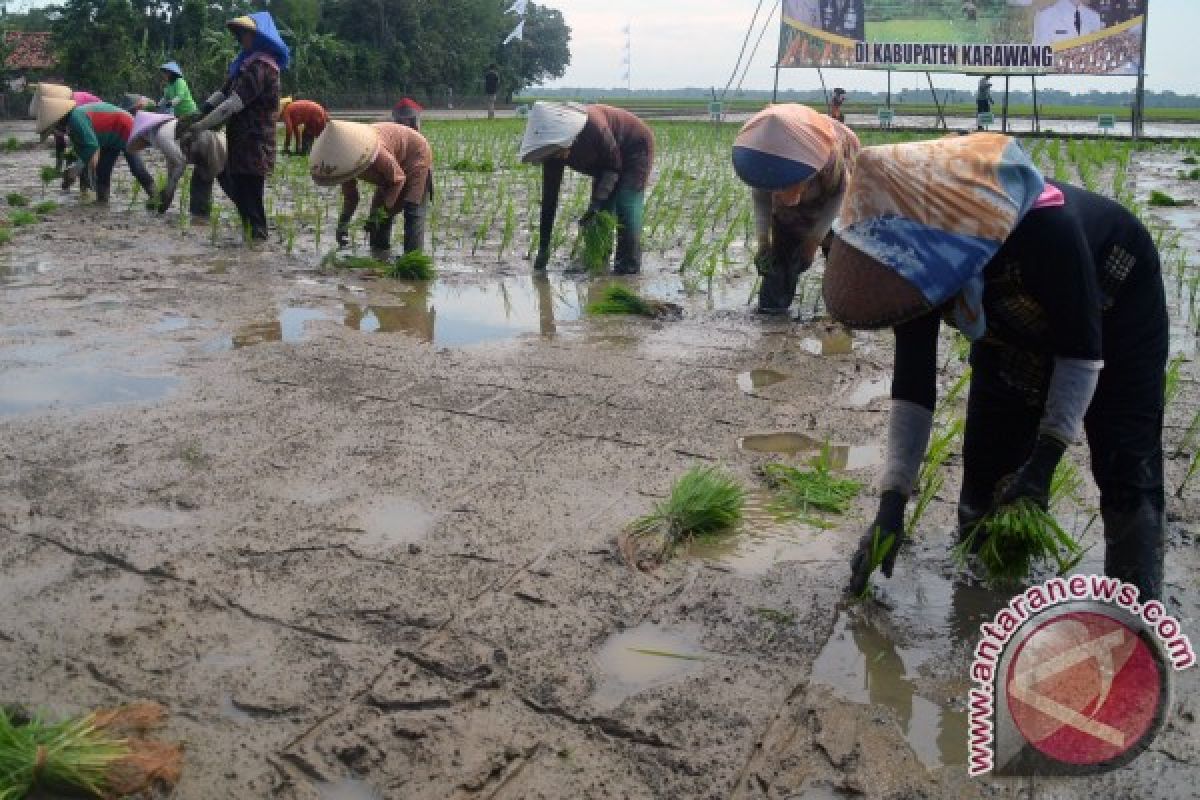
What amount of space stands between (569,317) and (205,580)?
3376mm

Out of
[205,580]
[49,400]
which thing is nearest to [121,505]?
[205,580]

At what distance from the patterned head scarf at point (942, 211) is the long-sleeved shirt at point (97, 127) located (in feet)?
29.0

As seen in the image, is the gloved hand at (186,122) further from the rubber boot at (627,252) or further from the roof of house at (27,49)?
the roof of house at (27,49)

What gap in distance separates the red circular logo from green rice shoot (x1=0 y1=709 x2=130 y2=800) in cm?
145

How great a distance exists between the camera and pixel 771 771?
1.95 meters

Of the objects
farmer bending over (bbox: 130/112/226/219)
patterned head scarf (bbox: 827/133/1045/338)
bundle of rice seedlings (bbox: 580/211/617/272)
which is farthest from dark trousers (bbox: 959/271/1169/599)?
farmer bending over (bbox: 130/112/226/219)

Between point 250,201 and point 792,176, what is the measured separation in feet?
15.5

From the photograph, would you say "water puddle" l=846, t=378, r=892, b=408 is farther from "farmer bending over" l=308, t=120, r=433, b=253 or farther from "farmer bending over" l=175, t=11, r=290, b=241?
"farmer bending over" l=175, t=11, r=290, b=241

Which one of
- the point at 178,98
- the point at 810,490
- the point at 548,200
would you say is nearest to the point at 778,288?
the point at 548,200

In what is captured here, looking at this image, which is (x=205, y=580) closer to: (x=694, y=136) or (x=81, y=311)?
(x=81, y=311)

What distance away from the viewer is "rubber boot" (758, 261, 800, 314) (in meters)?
5.70

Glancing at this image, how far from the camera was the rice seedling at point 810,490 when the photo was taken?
10.3ft

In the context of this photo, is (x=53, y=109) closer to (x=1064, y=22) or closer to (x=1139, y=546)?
(x=1139, y=546)

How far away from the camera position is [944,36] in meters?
23.7
